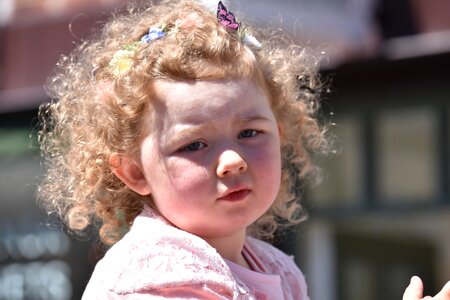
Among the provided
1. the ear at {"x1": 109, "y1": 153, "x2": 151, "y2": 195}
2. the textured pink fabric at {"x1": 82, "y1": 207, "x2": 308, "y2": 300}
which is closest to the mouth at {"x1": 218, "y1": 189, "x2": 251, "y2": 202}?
the textured pink fabric at {"x1": 82, "y1": 207, "x2": 308, "y2": 300}

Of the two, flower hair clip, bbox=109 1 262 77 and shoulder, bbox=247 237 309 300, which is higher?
flower hair clip, bbox=109 1 262 77

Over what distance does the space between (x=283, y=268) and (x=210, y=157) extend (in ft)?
1.59

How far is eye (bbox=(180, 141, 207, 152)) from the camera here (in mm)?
2061

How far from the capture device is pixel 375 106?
26.9 feet

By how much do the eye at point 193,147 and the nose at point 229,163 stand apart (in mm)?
53

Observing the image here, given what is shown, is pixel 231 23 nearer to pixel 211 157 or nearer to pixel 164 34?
pixel 164 34

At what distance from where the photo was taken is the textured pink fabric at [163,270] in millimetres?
2006

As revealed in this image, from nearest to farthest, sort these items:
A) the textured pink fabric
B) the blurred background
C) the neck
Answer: the textured pink fabric → the neck → the blurred background

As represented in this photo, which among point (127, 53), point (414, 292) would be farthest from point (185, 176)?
point (414, 292)

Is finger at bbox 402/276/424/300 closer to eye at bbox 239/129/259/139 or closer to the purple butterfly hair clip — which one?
eye at bbox 239/129/259/139

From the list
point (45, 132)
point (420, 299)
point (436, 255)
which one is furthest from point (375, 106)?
point (420, 299)

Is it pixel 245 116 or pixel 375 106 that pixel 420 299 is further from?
pixel 375 106

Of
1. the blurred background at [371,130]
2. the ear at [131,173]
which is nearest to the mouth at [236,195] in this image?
the ear at [131,173]

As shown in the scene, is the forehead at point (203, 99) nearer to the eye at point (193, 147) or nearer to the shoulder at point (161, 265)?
the eye at point (193, 147)
